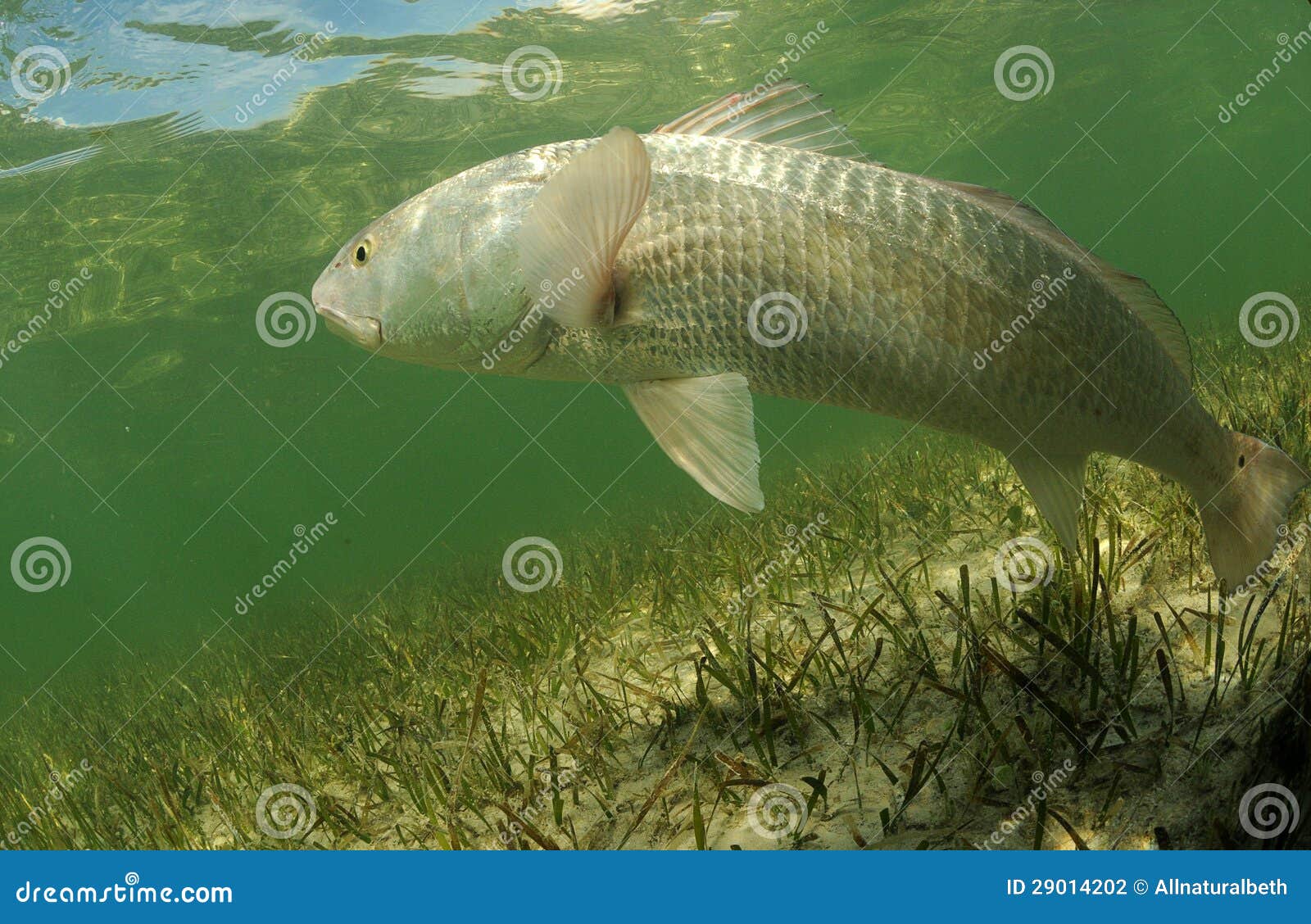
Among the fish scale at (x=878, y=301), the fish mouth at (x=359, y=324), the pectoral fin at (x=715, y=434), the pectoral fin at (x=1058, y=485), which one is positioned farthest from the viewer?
the fish mouth at (x=359, y=324)

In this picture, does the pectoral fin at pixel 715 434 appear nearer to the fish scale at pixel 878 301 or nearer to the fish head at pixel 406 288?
the fish scale at pixel 878 301

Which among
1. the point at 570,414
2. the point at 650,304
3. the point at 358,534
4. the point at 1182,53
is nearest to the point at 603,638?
the point at 650,304

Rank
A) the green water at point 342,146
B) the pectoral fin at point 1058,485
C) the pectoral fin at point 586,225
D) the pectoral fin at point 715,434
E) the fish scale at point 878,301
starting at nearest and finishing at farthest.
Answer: the pectoral fin at point 586,225 → the fish scale at point 878,301 → the pectoral fin at point 715,434 → the pectoral fin at point 1058,485 → the green water at point 342,146

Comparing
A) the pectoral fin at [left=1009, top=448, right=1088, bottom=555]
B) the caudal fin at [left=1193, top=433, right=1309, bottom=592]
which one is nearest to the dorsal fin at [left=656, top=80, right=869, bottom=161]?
the pectoral fin at [left=1009, top=448, right=1088, bottom=555]

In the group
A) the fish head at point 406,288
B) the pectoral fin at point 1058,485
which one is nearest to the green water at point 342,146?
the fish head at point 406,288

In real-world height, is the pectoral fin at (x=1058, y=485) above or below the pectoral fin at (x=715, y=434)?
above

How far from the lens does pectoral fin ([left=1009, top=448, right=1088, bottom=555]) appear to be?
3.45 meters

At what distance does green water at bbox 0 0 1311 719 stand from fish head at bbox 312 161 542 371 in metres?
5.51

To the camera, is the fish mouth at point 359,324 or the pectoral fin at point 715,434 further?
the fish mouth at point 359,324

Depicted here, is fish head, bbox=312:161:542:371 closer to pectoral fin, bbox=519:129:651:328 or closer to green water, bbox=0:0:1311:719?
pectoral fin, bbox=519:129:651:328

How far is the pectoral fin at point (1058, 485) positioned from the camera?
3445 millimetres

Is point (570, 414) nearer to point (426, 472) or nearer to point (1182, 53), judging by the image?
point (426, 472)

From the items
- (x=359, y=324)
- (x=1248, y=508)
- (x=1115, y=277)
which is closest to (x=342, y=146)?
(x=359, y=324)

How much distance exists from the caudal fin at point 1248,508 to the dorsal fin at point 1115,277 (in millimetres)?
408
